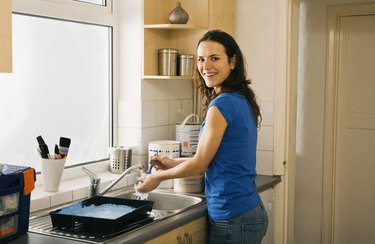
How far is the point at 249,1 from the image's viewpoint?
3414mm

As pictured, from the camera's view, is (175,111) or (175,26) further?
(175,111)

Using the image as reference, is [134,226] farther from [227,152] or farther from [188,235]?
[227,152]

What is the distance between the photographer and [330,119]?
4.41 m

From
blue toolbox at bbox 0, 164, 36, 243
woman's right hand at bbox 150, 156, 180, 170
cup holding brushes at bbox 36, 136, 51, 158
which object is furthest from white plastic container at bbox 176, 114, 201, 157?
blue toolbox at bbox 0, 164, 36, 243

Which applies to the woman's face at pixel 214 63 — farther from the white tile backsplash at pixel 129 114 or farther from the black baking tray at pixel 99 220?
the white tile backsplash at pixel 129 114

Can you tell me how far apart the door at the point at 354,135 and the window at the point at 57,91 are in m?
2.03

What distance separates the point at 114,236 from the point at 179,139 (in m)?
1.23

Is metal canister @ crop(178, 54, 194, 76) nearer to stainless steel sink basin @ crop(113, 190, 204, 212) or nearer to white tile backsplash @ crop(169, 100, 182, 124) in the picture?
white tile backsplash @ crop(169, 100, 182, 124)

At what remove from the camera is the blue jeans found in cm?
237

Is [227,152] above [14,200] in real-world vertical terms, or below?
above

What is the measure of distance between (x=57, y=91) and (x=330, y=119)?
2.36m

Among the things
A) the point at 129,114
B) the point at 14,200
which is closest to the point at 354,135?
the point at 129,114

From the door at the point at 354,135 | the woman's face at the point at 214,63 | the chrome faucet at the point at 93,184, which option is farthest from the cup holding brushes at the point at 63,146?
the door at the point at 354,135

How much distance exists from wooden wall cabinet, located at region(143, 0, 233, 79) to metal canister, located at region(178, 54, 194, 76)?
0.16 feet
